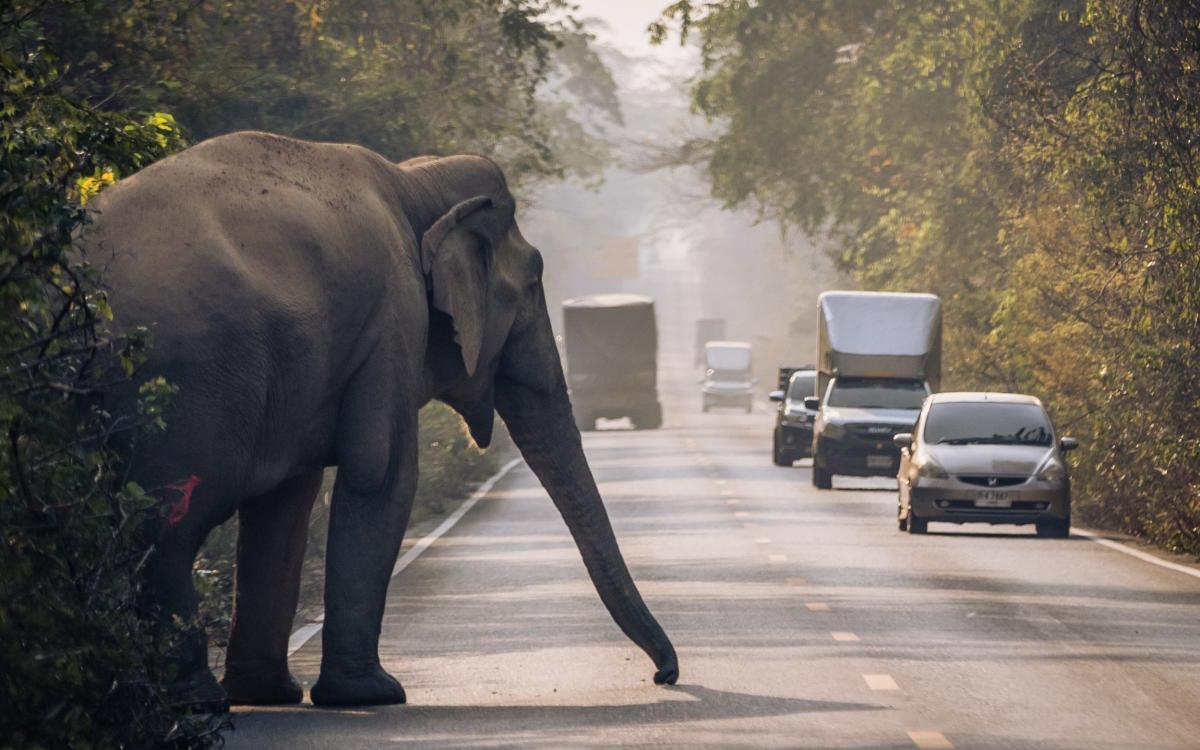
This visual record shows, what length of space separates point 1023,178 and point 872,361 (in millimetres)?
3915

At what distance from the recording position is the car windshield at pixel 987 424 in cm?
2741

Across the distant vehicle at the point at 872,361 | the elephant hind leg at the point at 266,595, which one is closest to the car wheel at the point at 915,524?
the distant vehicle at the point at 872,361

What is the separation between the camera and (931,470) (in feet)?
87.4

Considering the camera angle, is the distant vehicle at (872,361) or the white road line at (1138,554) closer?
the white road line at (1138,554)

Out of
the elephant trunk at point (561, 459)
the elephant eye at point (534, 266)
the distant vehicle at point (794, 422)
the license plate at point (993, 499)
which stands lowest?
the distant vehicle at point (794, 422)

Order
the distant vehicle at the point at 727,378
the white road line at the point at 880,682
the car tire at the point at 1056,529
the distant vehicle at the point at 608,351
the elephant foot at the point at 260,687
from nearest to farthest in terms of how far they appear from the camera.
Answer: the elephant foot at the point at 260,687 < the white road line at the point at 880,682 < the car tire at the point at 1056,529 < the distant vehicle at the point at 608,351 < the distant vehicle at the point at 727,378

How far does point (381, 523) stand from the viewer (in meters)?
12.1

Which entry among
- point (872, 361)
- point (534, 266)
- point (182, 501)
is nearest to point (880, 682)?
point (534, 266)

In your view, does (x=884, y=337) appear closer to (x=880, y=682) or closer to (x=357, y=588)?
(x=880, y=682)

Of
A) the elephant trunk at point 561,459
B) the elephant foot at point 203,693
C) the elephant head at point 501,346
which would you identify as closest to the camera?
the elephant foot at point 203,693

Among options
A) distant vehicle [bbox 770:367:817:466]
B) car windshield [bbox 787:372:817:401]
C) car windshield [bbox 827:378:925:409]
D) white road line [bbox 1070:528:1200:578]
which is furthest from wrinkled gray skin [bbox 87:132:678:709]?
car windshield [bbox 787:372:817:401]

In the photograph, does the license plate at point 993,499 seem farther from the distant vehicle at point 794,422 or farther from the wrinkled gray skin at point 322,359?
the distant vehicle at point 794,422

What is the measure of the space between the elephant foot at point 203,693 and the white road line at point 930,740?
3.14 meters

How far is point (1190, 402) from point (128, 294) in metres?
17.6
